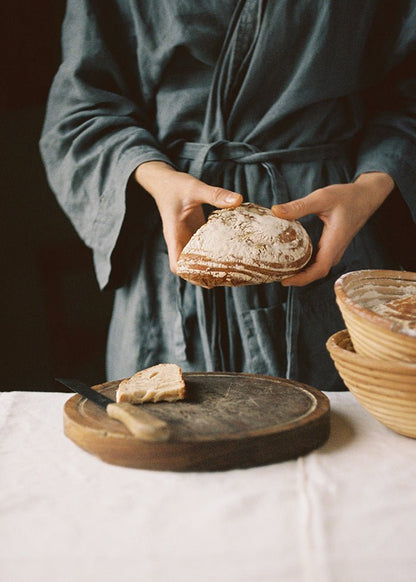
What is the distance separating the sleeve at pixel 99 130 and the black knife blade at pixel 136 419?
18.4 inches

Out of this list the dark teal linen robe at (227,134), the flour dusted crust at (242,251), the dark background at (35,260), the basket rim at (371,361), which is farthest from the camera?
the dark background at (35,260)

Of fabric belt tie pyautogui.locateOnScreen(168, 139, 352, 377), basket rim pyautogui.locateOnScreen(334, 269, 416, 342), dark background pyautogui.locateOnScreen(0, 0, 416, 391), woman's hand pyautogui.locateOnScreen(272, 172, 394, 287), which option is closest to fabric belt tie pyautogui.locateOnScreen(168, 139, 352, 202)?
fabric belt tie pyautogui.locateOnScreen(168, 139, 352, 377)

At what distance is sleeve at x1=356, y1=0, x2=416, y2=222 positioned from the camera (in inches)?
46.6

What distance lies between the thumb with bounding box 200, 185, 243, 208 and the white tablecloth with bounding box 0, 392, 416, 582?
0.40 meters

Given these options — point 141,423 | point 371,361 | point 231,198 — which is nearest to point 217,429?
point 141,423

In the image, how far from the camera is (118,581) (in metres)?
0.53

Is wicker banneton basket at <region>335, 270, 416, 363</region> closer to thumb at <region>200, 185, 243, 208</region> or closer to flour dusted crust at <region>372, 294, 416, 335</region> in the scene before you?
flour dusted crust at <region>372, 294, 416, 335</region>

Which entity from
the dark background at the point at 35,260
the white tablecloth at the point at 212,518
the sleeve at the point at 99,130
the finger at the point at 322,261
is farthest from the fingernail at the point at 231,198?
the dark background at the point at 35,260

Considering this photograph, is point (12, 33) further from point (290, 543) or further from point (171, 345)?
point (290, 543)

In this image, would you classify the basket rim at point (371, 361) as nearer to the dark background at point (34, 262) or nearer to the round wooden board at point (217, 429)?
the round wooden board at point (217, 429)

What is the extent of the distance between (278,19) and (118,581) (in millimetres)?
984

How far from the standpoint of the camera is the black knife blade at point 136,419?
700mm

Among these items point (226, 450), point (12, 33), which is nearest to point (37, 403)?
point (226, 450)

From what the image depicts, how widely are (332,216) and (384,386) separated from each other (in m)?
0.44
